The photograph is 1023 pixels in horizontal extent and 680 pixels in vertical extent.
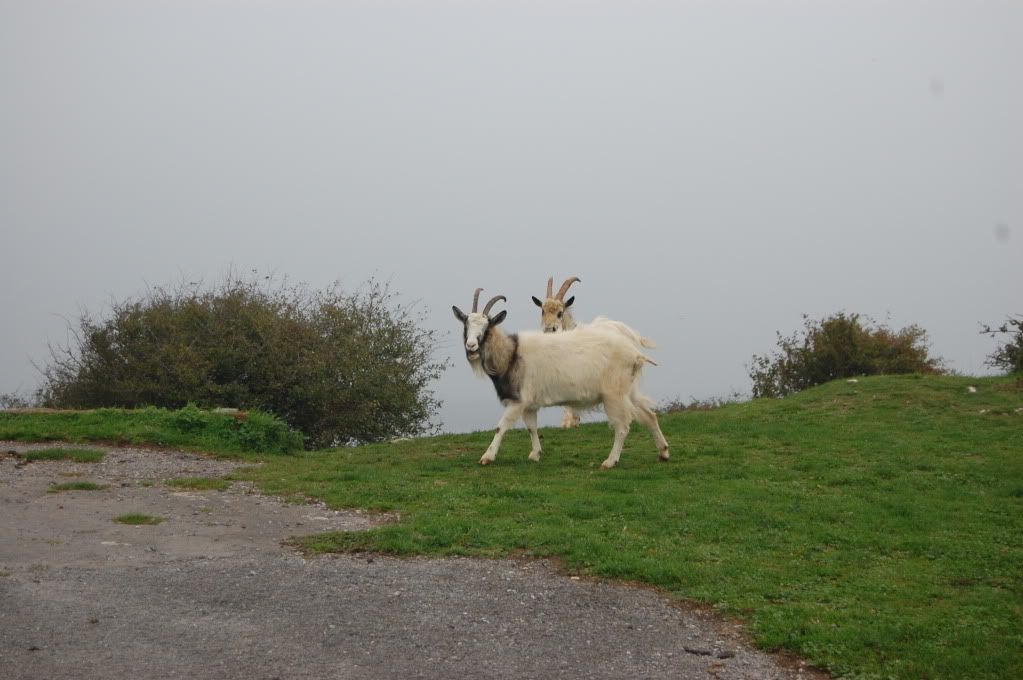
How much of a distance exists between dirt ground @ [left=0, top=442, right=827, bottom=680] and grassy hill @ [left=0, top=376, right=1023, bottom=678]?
0.52 metres

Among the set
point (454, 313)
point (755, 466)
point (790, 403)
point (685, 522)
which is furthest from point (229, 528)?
point (790, 403)

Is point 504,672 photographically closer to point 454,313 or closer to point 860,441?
point 454,313

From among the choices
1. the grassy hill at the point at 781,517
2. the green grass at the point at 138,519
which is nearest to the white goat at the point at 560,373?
the grassy hill at the point at 781,517

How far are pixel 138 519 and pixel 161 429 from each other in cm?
624

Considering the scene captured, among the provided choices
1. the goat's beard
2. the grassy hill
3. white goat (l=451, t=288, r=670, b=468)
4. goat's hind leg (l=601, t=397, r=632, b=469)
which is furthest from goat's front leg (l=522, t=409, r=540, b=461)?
goat's hind leg (l=601, t=397, r=632, b=469)

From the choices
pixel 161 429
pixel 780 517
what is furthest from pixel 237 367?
pixel 780 517

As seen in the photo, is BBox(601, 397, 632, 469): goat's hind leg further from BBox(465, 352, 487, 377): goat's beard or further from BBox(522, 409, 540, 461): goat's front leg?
BBox(465, 352, 487, 377): goat's beard

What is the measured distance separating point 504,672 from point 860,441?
11081mm

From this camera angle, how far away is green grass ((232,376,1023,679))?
726 cm

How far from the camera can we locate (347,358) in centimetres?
2136

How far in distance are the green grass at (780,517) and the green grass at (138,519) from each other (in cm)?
196

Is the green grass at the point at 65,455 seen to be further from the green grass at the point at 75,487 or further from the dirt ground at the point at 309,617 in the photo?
the dirt ground at the point at 309,617

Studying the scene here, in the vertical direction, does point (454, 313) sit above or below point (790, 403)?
above

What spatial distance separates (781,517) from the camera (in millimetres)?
10539
